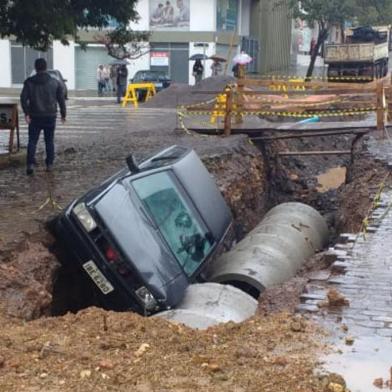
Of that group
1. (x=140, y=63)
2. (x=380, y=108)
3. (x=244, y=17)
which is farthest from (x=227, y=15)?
(x=380, y=108)

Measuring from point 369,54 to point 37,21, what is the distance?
26054mm

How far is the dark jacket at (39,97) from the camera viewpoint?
12039 millimetres

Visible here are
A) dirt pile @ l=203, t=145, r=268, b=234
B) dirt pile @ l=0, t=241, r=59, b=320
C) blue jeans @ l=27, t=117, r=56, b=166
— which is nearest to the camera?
dirt pile @ l=0, t=241, r=59, b=320

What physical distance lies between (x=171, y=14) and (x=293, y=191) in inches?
1200

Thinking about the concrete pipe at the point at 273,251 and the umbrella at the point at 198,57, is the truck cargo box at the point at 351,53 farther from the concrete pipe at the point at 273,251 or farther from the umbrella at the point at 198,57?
the concrete pipe at the point at 273,251

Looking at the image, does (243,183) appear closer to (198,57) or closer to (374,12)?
(198,57)

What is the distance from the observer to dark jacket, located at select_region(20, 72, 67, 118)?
12.0m

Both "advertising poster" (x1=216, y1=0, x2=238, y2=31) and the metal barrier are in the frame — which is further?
"advertising poster" (x1=216, y1=0, x2=238, y2=31)

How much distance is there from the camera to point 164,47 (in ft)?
149

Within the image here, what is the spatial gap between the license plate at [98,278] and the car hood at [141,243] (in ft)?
1.15

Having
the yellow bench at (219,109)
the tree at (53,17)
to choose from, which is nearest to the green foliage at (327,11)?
the yellow bench at (219,109)

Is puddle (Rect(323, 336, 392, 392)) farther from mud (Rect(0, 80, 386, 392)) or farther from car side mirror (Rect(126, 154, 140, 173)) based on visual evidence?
car side mirror (Rect(126, 154, 140, 173))

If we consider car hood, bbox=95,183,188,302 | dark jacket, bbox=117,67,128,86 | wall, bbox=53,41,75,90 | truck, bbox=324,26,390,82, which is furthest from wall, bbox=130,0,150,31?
car hood, bbox=95,183,188,302

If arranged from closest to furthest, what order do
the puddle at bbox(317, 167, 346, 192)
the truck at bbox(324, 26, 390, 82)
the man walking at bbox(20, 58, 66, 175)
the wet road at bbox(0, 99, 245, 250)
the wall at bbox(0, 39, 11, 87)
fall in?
the wet road at bbox(0, 99, 245, 250) → the man walking at bbox(20, 58, 66, 175) → the puddle at bbox(317, 167, 346, 192) → the truck at bbox(324, 26, 390, 82) → the wall at bbox(0, 39, 11, 87)
